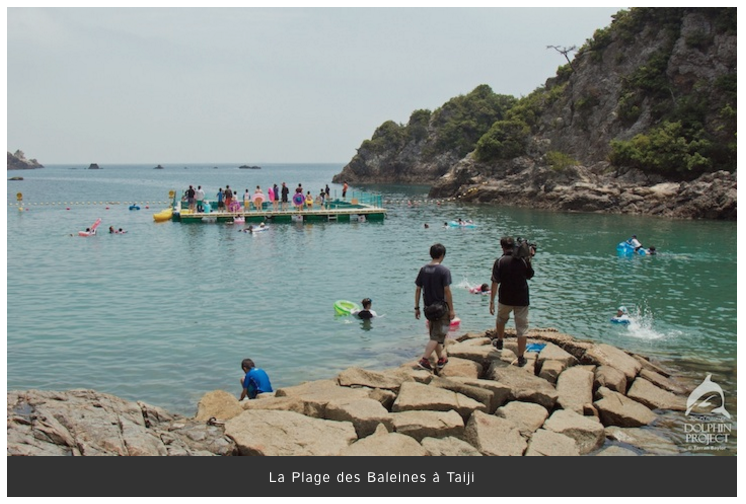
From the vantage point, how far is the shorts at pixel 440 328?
1182 cm

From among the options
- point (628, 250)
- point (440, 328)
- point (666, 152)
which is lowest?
point (628, 250)

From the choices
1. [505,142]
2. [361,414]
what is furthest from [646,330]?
[505,142]

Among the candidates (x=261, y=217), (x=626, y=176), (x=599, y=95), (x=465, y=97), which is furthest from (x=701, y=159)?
(x=465, y=97)

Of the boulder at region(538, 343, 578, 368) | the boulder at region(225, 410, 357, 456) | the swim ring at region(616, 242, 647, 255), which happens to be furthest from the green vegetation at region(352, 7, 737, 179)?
the boulder at region(225, 410, 357, 456)

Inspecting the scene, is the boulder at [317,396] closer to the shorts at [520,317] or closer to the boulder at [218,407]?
the boulder at [218,407]

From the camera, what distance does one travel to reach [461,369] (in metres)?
12.6

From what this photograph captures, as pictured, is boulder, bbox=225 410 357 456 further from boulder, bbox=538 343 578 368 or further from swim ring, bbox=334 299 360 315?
swim ring, bbox=334 299 360 315

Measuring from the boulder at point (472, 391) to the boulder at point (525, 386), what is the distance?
0.65m

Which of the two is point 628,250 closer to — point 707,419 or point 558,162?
point 707,419

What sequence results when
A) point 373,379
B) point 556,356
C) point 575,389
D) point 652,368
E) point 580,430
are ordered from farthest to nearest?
point 652,368 < point 556,356 < point 373,379 < point 575,389 < point 580,430

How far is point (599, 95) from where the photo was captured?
75.1 meters

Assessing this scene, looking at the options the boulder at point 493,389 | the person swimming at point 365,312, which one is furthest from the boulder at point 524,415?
the person swimming at point 365,312

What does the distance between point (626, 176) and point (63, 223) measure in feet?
162

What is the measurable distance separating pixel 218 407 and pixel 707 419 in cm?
859
